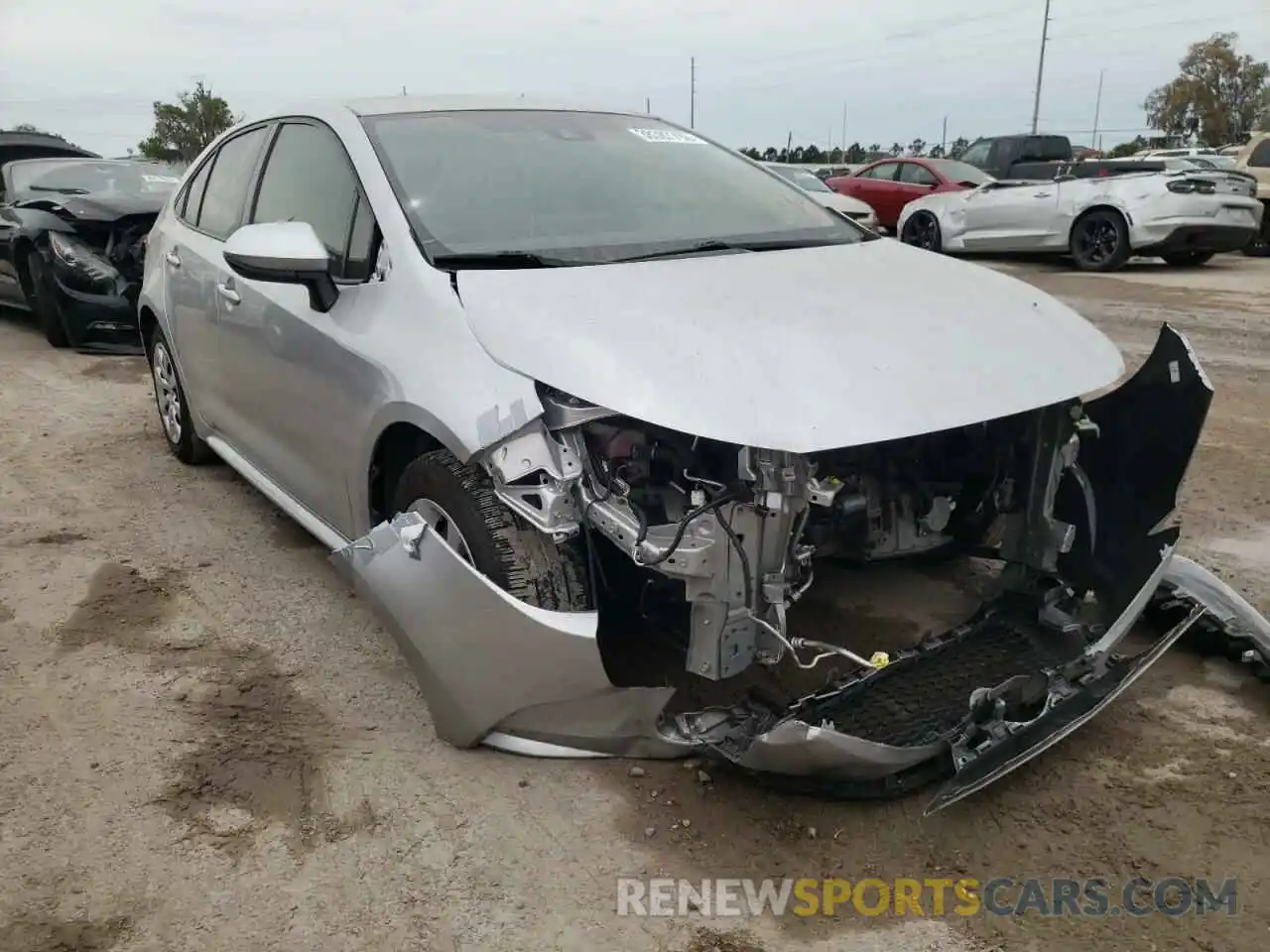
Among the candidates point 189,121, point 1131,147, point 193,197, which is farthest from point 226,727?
point 1131,147

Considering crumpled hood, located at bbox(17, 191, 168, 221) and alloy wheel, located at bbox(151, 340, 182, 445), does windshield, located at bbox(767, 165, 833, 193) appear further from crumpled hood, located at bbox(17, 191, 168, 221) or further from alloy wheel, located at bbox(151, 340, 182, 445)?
alloy wheel, located at bbox(151, 340, 182, 445)

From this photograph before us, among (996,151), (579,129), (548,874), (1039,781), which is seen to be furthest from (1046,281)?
(548,874)

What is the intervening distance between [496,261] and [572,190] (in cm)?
55

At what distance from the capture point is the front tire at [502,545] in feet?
8.07

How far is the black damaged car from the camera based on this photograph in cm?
757

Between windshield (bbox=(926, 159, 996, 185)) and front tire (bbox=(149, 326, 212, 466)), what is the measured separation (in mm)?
12501

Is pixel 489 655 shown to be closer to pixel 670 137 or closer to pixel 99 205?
pixel 670 137

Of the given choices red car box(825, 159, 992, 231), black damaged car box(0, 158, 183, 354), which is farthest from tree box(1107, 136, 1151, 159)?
black damaged car box(0, 158, 183, 354)

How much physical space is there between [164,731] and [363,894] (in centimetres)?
97

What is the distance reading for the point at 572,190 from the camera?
3217mm

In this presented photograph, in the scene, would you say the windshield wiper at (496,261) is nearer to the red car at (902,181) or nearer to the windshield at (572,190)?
the windshield at (572,190)

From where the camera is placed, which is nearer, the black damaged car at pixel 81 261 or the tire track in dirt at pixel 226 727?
the tire track in dirt at pixel 226 727

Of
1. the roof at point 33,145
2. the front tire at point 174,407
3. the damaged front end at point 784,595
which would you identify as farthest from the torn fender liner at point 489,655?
the roof at point 33,145

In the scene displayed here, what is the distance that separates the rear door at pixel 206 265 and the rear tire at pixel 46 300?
386 cm
